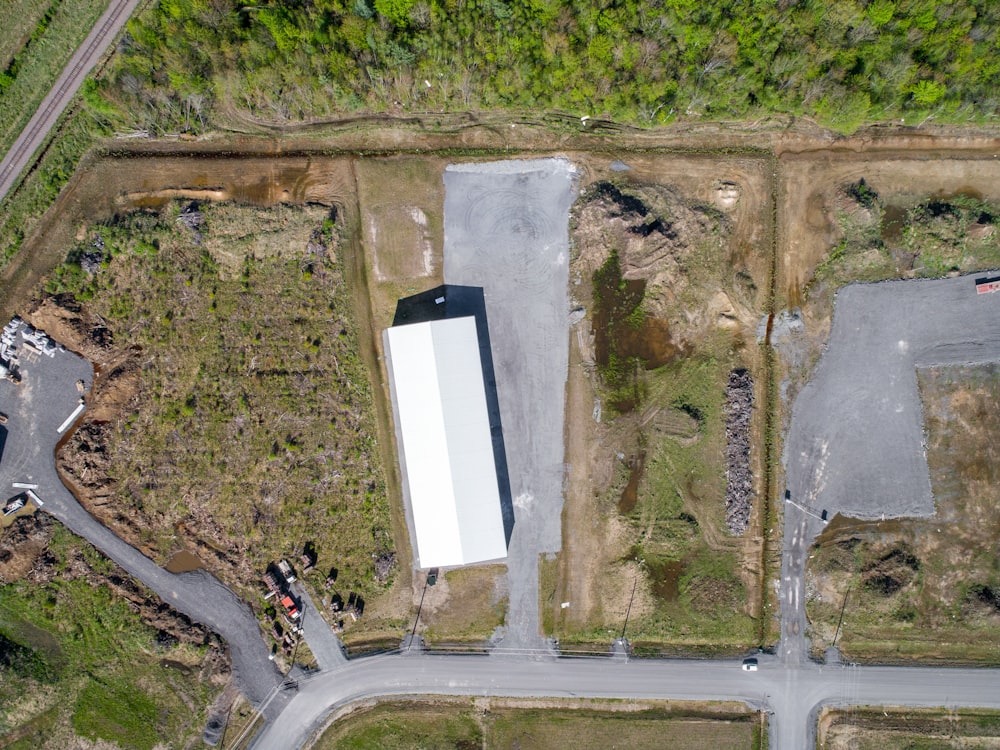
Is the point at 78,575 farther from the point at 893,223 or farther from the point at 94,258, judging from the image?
the point at 893,223

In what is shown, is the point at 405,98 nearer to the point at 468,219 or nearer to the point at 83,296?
the point at 468,219

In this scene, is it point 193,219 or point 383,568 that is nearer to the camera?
point 193,219

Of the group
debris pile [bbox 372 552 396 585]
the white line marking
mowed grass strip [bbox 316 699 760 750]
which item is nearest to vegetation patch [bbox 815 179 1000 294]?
mowed grass strip [bbox 316 699 760 750]

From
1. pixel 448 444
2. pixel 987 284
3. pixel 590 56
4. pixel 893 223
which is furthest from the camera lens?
pixel 893 223

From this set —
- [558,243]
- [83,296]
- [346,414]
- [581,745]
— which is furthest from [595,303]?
[83,296]

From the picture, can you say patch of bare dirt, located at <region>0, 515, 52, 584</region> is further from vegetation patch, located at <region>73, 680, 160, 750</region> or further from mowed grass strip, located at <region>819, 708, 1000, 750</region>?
mowed grass strip, located at <region>819, 708, 1000, 750</region>

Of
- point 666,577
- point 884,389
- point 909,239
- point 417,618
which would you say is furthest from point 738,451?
point 417,618

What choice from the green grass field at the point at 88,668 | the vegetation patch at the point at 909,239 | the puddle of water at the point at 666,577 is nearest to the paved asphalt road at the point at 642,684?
the puddle of water at the point at 666,577
